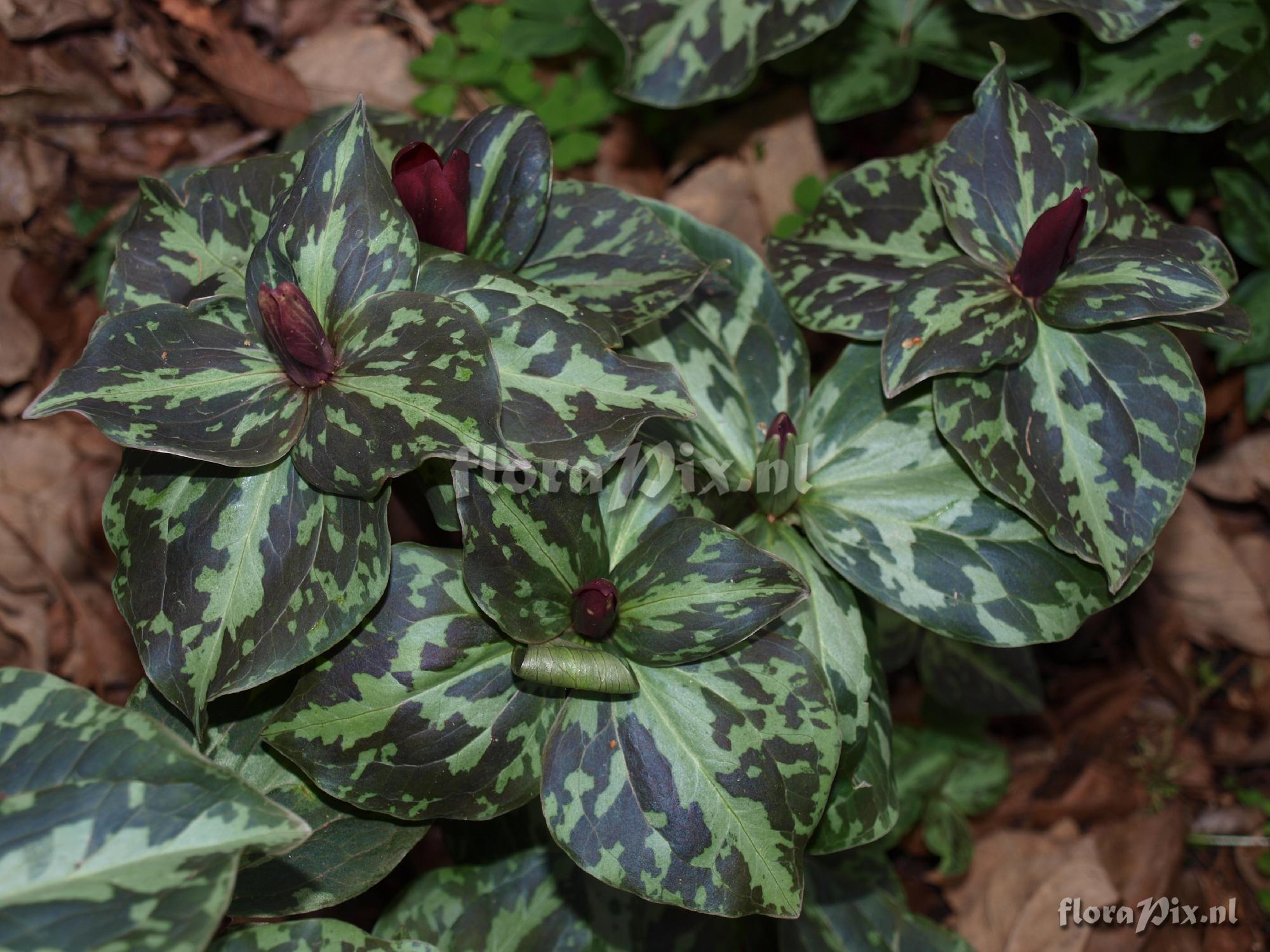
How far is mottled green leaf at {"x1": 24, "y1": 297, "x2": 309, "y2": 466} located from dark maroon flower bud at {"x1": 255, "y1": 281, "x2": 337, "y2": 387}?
0.11ft

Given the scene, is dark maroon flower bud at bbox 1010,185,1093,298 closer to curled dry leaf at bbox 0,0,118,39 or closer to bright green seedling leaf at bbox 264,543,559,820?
bright green seedling leaf at bbox 264,543,559,820

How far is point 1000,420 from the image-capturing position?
1338 millimetres

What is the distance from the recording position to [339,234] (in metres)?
1.16

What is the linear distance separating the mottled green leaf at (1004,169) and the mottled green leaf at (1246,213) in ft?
2.63

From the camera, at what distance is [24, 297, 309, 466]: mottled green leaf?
3.42 feet

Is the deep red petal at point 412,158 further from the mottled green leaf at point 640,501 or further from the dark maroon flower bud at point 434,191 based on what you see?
the mottled green leaf at point 640,501

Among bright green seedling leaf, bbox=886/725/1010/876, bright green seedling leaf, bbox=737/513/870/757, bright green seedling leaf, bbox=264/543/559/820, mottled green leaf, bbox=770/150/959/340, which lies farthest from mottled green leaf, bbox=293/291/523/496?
bright green seedling leaf, bbox=886/725/1010/876

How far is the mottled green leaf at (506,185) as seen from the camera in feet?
4.46

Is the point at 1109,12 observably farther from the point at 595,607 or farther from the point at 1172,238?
the point at 595,607

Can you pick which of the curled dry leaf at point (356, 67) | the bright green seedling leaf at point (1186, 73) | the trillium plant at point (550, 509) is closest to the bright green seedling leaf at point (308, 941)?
the trillium plant at point (550, 509)

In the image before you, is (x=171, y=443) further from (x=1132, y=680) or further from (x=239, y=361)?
(x=1132, y=680)

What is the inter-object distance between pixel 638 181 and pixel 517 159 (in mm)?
995

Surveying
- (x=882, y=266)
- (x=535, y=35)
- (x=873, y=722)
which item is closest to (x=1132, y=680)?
(x=873, y=722)

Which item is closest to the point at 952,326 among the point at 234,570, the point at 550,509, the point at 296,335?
the point at 550,509
